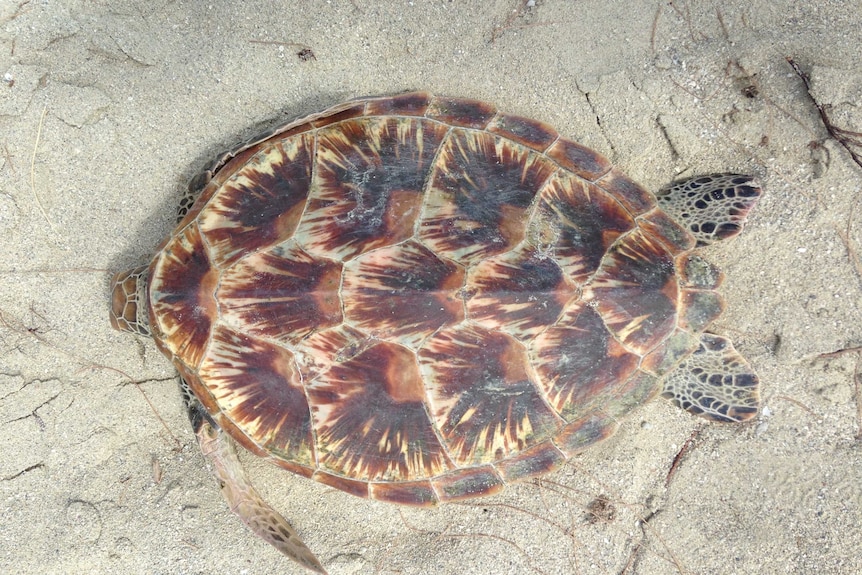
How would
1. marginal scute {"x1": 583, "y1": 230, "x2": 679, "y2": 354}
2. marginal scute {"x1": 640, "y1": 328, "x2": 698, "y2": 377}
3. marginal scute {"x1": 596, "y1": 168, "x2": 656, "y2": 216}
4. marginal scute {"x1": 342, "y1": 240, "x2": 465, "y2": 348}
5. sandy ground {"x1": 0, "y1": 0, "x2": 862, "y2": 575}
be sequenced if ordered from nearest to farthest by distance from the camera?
1. marginal scute {"x1": 342, "y1": 240, "x2": 465, "y2": 348}
2. marginal scute {"x1": 583, "y1": 230, "x2": 679, "y2": 354}
3. marginal scute {"x1": 640, "y1": 328, "x2": 698, "y2": 377}
4. marginal scute {"x1": 596, "y1": 168, "x2": 656, "y2": 216}
5. sandy ground {"x1": 0, "y1": 0, "x2": 862, "y2": 575}

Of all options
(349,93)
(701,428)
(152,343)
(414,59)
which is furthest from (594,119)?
(152,343)

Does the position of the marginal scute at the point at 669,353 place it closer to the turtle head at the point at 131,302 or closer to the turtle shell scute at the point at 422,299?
the turtle shell scute at the point at 422,299

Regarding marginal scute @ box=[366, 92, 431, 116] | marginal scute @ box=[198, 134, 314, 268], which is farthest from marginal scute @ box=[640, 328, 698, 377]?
marginal scute @ box=[198, 134, 314, 268]

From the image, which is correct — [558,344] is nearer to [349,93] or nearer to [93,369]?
[349,93]

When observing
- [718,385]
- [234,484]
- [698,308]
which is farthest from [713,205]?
[234,484]

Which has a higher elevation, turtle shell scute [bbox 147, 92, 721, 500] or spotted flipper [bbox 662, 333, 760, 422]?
turtle shell scute [bbox 147, 92, 721, 500]

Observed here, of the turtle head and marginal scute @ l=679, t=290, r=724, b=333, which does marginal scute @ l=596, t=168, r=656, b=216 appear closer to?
marginal scute @ l=679, t=290, r=724, b=333
